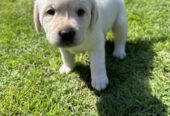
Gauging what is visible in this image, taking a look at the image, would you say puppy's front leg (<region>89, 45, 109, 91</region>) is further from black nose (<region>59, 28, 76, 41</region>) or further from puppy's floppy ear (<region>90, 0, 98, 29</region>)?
black nose (<region>59, 28, 76, 41</region>)

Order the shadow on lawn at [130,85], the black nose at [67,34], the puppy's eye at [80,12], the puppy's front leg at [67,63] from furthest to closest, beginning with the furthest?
the puppy's front leg at [67,63], the shadow on lawn at [130,85], the puppy's eye at [80,12], the black nose at [67,34]

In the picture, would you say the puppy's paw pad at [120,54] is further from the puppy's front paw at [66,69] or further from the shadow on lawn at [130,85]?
the puppy's front paw at [66,69]

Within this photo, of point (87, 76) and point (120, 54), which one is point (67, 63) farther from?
point (120, 54)

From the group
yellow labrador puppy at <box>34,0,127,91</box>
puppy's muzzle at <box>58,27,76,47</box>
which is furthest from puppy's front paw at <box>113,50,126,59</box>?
puppy's muzzle at <box>58,27,76,47</box>

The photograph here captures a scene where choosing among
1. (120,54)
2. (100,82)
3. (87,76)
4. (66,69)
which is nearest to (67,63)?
(66,69)

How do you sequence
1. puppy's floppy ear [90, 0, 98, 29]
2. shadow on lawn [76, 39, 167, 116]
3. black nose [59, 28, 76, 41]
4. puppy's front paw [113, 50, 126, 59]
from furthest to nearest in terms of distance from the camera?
puppy's front paw [113, 50, 126, 59] < shadow on lawn [76, 39, 167, 116] < puppy's floppy ear [90, 0, 98, 29] < black nose [59, 28, 76, 41]

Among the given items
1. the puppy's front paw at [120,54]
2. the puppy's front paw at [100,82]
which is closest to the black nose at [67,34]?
the puppy's front paw at [100,82]
